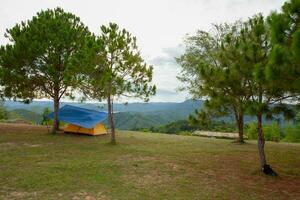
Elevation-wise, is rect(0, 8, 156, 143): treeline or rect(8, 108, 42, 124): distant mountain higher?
rect(0, 8, 156, 143): treeline

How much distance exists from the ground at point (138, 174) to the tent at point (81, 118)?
5.26m

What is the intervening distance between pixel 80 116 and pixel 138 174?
11.6 meters

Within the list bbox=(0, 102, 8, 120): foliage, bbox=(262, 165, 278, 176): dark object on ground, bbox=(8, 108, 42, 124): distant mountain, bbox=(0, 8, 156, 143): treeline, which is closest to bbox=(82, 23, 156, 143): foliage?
bbox=(0, 8, 156, 143): treeline

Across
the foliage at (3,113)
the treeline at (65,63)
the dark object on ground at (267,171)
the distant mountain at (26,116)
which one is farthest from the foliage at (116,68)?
the foliage at (3,113)

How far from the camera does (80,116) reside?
20.3 metres

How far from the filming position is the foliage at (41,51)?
57.7ft

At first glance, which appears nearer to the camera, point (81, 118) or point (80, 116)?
point (81, 118)

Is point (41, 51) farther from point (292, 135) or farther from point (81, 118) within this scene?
point (292, 135)

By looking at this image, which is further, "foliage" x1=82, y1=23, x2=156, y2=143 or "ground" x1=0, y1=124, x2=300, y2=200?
"foliage" x1=82, y1=23, x2=156, y2=143

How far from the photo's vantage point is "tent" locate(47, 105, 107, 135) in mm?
19744

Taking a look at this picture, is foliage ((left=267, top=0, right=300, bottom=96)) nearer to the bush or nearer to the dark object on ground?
the dark object on ground

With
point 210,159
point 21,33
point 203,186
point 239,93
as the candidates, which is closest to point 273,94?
point 239,93

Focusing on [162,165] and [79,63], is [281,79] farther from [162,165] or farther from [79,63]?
[79,63]

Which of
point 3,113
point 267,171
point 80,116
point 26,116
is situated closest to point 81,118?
point 80,116
